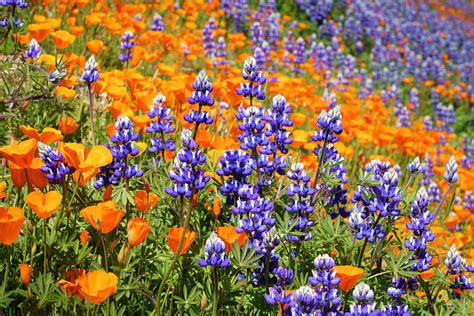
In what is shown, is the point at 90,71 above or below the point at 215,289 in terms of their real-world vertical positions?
above

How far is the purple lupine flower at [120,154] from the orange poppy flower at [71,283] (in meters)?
0.37

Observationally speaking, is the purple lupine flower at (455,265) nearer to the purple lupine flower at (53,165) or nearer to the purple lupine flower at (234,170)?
the purple lupine flower at (234,170)

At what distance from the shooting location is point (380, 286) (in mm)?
2332

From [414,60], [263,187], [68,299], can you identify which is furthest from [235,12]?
[68,299]

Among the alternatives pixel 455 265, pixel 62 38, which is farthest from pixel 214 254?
pixel 62 38

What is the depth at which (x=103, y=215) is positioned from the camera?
1767 mm

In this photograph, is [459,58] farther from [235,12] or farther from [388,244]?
[388,244]

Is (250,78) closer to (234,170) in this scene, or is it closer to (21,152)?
(234,170)


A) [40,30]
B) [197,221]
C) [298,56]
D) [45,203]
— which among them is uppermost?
[40,30]

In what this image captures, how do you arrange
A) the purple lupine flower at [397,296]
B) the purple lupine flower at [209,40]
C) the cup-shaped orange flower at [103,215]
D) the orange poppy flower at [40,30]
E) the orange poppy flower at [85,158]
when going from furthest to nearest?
1. the purple lupine flower at [209,40]
2. the orange poppy flower at [40,30]
3. the purple lupine flower at [397,296]
4. the orange poppy flower at [85,158]
5. the cup-shaped orange flower at [103,215]

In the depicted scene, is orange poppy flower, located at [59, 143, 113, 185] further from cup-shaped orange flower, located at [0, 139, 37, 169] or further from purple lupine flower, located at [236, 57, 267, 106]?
purple lupine flower, located at [236, 57, 267, 106]

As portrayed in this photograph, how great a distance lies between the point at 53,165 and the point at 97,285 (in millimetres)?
480

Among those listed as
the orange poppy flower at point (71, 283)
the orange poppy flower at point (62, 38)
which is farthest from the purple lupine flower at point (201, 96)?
the orange poppy flower at point (62, 38)

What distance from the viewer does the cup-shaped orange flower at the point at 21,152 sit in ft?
5.91
